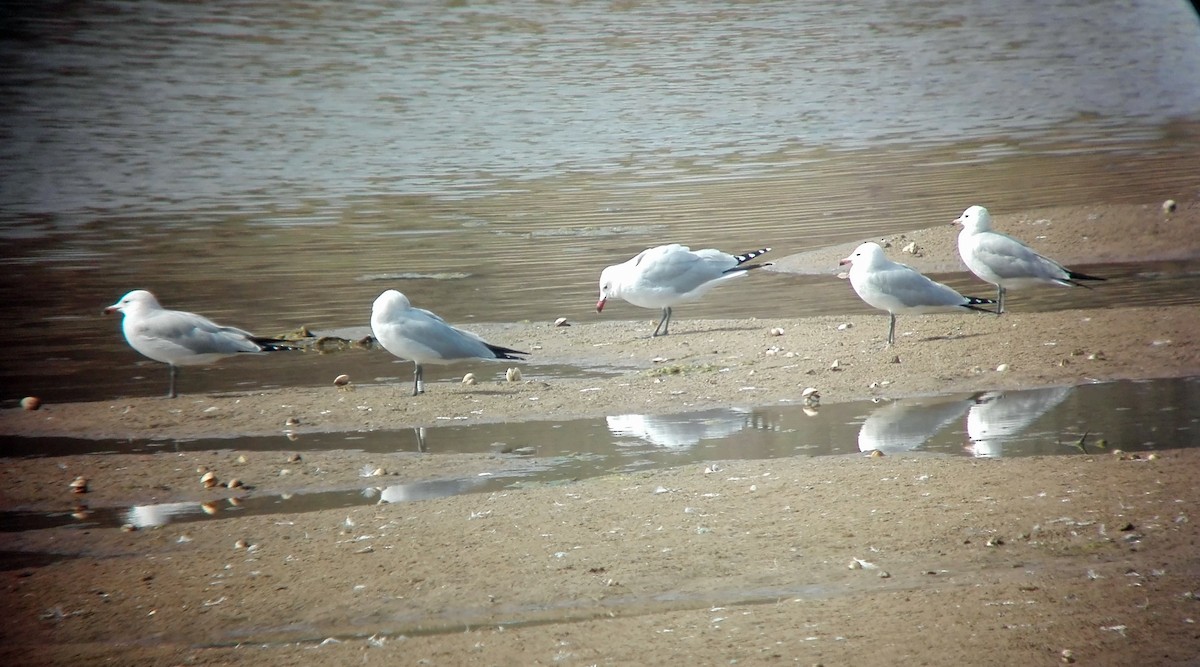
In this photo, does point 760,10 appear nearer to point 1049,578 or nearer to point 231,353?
point 231,353

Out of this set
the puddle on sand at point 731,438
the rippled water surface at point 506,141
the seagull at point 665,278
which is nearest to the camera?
the puddle on sand at point 731,438

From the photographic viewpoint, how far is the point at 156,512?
6.12 meters

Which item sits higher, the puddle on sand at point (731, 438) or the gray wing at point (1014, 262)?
the gray wing at point (1014, 262)

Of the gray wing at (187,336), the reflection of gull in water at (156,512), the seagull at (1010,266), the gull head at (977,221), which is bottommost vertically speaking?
the reflection of gull in water at (156,512)

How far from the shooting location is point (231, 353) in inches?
336

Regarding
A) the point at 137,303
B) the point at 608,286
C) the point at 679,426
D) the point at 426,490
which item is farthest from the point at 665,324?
the point at 426,490

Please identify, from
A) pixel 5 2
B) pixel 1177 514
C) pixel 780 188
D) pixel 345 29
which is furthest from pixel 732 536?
pixel 5 2

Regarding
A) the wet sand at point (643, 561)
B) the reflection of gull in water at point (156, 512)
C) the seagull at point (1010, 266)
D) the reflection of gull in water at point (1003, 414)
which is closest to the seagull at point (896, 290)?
the seagull at point (1010, 266)

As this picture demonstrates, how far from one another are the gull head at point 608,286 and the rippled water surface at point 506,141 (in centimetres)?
59

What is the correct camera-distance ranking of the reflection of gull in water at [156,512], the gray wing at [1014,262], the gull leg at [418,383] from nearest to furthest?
the reflection of gull in water at [156,512] < the gull leg at [418,383] < the gray wing at [1014,262]

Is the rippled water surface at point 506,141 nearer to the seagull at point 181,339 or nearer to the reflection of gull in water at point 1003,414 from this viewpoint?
the seagull at point 181,339

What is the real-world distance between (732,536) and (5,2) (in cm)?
3167

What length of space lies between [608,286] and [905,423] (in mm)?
3556

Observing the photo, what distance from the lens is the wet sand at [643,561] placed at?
431 centimetres
